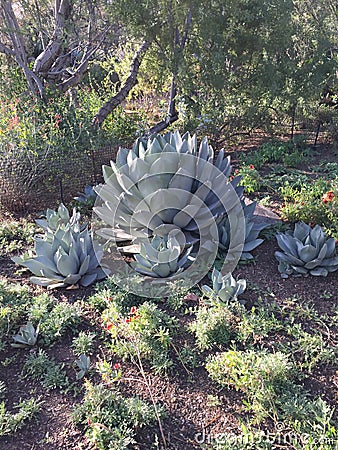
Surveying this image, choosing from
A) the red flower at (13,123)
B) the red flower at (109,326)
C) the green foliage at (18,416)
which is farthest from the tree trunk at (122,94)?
the green foliage at (18,416)

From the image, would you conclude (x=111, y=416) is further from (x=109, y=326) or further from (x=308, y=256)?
(x=308, y=256)

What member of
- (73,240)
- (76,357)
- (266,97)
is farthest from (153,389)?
(266,97)

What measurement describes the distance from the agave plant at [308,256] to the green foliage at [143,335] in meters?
1.12

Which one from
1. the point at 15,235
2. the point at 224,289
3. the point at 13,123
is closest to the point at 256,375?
the point at 224,289

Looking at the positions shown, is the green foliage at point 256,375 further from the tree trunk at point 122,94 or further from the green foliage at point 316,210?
the tree trunk at point 122,94

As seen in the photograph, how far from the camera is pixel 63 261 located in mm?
2924

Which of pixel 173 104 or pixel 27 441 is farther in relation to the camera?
pixel 173 104

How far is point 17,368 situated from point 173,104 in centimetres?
511

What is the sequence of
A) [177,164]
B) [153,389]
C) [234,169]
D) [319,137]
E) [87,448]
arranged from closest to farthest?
[87,448], [153,389], [177,164], [234,169], [319,137]

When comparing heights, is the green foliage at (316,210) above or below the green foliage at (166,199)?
below

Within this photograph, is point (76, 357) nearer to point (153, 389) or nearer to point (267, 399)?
point (153, 389)

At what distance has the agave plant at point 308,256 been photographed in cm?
307

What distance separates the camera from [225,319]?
99.3 inches

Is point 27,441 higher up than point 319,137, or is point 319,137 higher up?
point 27,441
